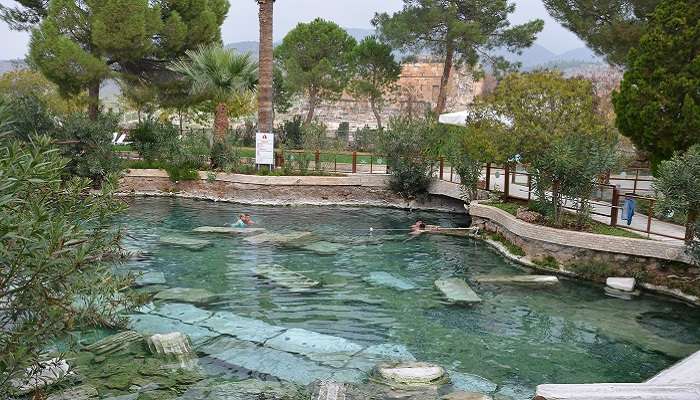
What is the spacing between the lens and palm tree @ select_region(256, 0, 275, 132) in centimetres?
2070

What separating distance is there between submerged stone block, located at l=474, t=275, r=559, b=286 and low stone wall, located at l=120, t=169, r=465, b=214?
25.7 ft

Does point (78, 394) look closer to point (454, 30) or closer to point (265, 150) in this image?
point (265, 150)

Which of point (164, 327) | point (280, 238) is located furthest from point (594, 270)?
point (164, 327)

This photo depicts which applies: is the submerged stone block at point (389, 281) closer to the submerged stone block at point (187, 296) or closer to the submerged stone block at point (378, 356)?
the submerged stone block at point (378, 356)

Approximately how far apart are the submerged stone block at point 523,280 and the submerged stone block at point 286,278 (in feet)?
10.4

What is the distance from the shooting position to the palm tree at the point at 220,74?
2073 centimetres

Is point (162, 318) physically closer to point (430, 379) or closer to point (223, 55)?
point (430, 379)

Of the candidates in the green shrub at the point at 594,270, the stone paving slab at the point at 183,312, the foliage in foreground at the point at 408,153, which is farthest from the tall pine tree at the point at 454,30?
the stone paving slab at the point at 183,312

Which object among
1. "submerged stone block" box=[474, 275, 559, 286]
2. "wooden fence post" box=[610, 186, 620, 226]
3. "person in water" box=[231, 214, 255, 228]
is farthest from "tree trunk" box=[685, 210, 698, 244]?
"person in water" box=[231, 214, 255, 228]

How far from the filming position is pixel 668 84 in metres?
13.9

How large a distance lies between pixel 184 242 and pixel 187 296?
3947 millimetres

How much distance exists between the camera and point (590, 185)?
1238 centimetres

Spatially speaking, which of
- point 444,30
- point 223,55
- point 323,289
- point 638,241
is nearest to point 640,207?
point 638,241

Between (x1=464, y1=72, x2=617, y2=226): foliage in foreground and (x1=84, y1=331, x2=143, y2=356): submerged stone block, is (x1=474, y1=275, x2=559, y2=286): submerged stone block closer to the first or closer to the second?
(x1=464, y1=72, x2=617, y2=226): foliage in foreground
